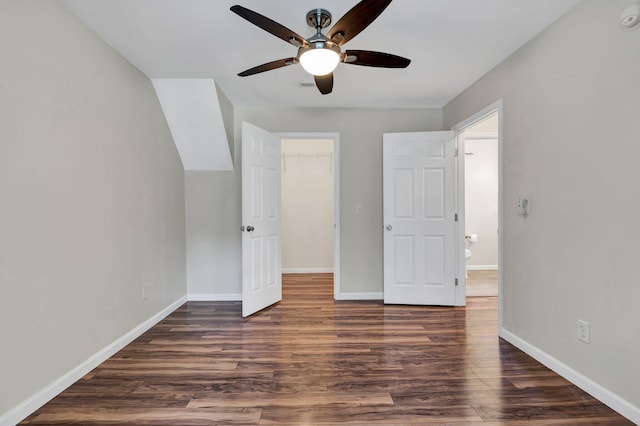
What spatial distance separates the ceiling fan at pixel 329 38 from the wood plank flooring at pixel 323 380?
1.93 m

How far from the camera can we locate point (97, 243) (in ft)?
6.82

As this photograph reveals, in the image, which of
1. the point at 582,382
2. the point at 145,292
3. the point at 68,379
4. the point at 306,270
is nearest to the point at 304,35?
the point at 145,292

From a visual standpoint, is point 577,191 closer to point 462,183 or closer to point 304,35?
point 462,183

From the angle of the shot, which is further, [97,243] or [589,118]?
[97,243]

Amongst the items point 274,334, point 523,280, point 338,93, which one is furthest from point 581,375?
point 338,93

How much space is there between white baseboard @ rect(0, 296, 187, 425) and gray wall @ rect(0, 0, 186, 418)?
35 millimetres

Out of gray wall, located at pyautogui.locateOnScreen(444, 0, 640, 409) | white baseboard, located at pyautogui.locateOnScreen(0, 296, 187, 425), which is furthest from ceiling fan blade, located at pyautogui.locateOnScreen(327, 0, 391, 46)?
white baseboard, located at pyautogui.locateOnScreen(0, 296, 187, 425)

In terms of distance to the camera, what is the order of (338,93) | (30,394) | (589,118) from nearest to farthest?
(30,394), (589,118), (338,93)

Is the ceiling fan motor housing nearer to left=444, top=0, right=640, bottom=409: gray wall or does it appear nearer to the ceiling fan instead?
the ceiling fan

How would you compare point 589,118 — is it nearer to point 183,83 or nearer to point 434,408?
point 434,408

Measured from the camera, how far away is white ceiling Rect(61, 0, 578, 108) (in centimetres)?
178

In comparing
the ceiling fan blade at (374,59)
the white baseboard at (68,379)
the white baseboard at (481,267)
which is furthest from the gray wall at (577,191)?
the white baseboard at (68,379)

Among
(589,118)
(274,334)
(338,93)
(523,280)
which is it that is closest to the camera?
(589,118)

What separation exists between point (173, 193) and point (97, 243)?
47.1 inches
